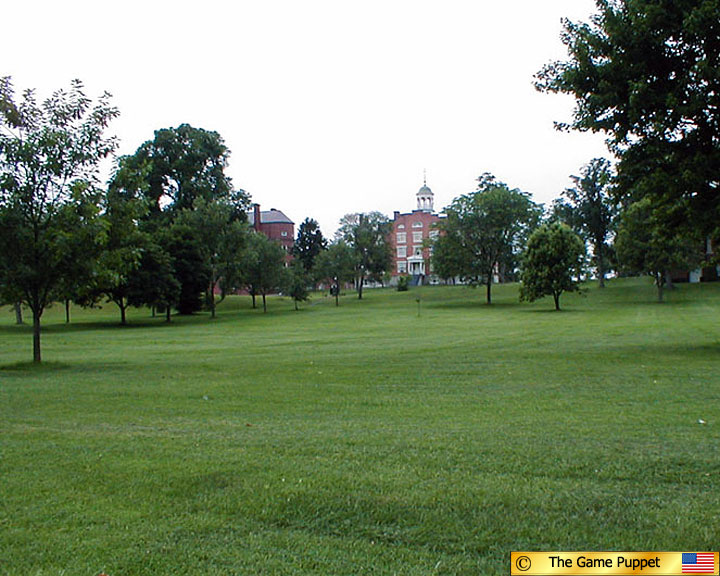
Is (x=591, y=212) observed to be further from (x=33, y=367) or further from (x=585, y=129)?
(x=33, y=367)

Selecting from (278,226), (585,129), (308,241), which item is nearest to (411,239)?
(308,241)

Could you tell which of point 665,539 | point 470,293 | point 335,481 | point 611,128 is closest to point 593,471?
point 665,539

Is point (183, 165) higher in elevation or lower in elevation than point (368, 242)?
higher

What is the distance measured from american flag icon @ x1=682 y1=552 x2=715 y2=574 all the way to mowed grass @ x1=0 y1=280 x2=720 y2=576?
180 millimetres

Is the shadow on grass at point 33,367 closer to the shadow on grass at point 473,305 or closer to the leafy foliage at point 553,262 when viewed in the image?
the leafy foliage at point 553,262

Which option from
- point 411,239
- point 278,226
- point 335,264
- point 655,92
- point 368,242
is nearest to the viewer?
point 655,92

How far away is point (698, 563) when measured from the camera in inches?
161

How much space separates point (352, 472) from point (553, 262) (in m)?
55.2

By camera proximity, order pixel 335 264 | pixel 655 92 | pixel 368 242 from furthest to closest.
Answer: pixel 368 242 → pixel 335 264 → pixel 655 92

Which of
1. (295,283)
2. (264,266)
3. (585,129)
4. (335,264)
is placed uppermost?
(585,129)

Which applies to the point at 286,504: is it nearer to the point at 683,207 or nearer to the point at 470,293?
the point at 683,207

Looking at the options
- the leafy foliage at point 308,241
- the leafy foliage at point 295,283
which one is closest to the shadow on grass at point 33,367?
the leafy foliage at point 295,283

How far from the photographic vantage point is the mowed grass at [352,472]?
14.4ft

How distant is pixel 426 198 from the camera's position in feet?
439
